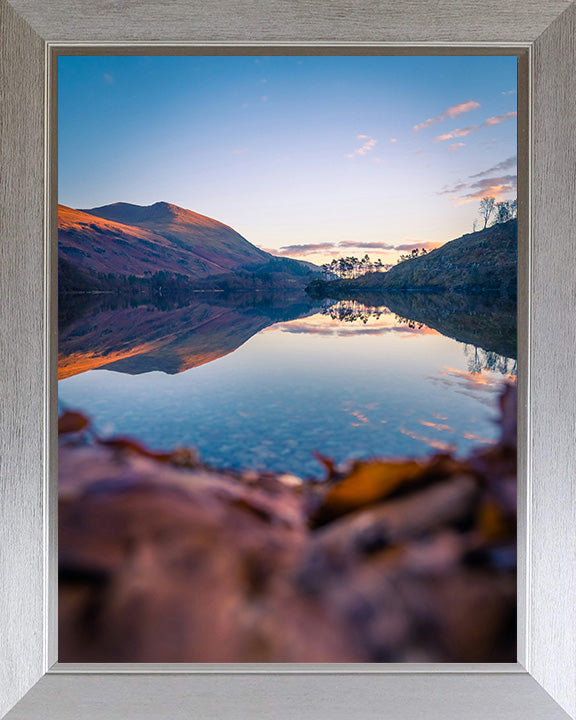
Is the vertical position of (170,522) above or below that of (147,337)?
below

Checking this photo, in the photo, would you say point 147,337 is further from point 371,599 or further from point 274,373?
point 371,599

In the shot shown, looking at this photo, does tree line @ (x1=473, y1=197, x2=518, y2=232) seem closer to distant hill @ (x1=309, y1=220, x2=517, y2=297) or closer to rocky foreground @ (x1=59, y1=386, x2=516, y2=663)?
distant hill @ (x1=309, y1=220, x2=517, y2=297)

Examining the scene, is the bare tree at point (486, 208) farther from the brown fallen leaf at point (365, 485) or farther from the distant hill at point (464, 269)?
the brown fallen leaf at point (365, 485)

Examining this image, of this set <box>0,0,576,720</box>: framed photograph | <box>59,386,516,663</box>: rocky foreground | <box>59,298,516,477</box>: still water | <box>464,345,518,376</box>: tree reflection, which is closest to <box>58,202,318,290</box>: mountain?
<box>0,0,576,720</box>: framed photograph

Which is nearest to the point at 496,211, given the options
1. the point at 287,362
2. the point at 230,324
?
the point at 287,362

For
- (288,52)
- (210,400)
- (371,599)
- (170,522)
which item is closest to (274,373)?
(210,400)

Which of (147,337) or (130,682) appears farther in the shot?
(147,337)

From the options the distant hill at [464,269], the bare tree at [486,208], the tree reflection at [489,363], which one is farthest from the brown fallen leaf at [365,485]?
the bare tree at [486,208]

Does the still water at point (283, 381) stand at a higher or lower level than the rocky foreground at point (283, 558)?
higher
